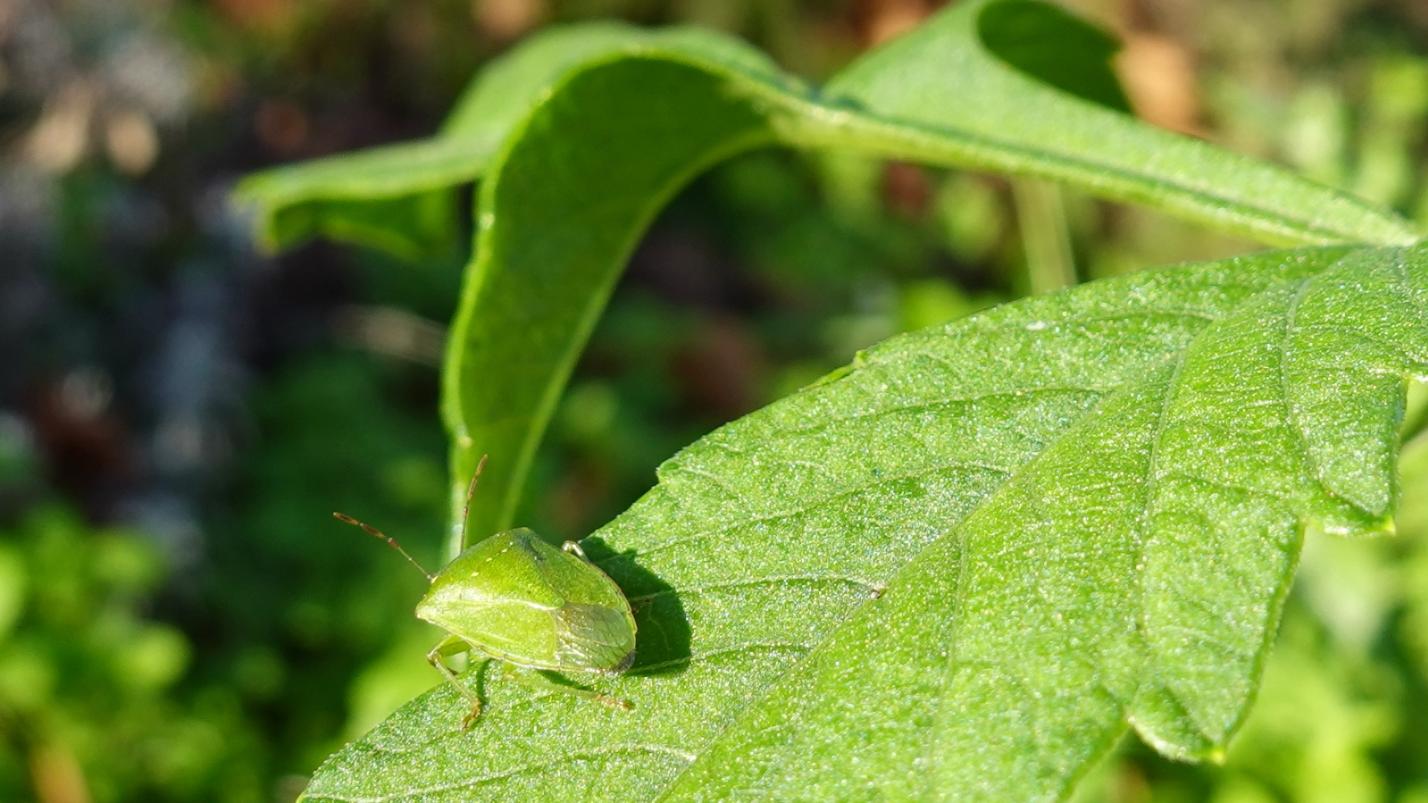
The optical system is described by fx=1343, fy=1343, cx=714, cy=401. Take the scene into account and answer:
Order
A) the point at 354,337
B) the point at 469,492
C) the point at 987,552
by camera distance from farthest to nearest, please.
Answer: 1. the point at 354,337
2. the point at 469,492
3. the point at 987,552

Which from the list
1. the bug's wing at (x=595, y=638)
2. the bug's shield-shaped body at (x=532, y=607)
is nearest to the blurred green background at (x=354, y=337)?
the bug's shield-shaped body at (x=532, y=607)

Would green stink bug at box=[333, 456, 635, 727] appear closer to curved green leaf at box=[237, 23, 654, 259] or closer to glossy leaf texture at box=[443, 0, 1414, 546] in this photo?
glossy leaf texture at box=[443, 0, 1414, 546]

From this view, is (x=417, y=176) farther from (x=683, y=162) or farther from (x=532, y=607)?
(x=532, y=607)

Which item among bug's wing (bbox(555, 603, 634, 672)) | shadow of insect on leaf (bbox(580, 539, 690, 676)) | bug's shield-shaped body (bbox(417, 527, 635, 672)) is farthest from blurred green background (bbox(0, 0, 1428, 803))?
shadow of insect on leaf (bbox(580, 539, 690, 676))

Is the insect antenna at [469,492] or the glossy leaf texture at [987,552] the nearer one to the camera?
the glossy leaf texture at [987,552]

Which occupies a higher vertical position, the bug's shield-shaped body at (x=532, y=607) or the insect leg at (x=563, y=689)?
the insect leg at (x=563, y=689)

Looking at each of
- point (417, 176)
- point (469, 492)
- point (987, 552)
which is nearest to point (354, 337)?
point (417, 176)

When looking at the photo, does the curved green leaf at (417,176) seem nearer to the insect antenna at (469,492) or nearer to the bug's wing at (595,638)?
the insect antenna at (469,492)

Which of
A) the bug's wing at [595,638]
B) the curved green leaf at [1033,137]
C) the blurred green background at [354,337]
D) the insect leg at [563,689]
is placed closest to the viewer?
the insect leg at [563,689]
